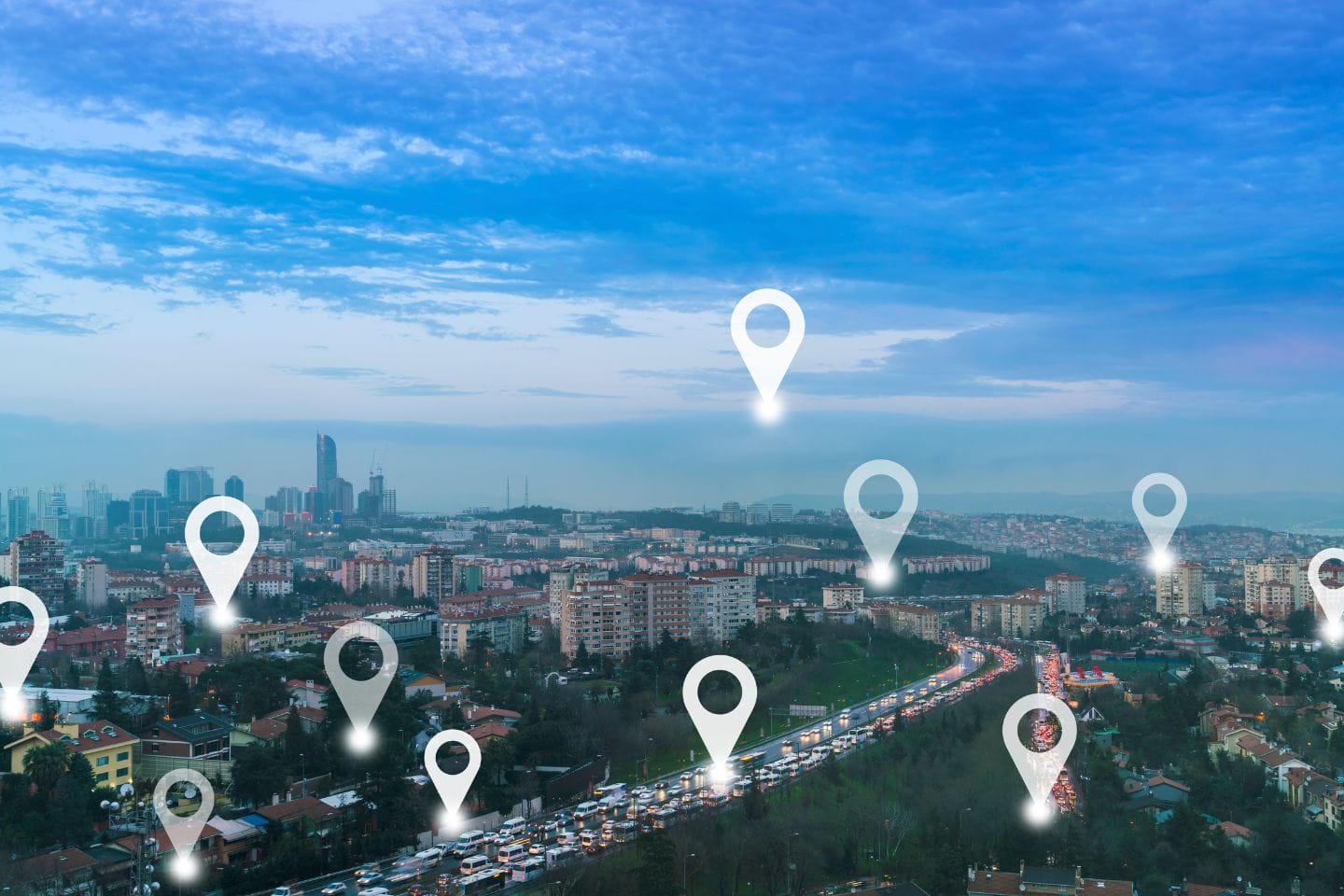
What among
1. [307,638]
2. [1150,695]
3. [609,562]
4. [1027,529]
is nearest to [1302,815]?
[1150,695]

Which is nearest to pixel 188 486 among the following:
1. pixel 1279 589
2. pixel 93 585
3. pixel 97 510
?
pixel 97 510

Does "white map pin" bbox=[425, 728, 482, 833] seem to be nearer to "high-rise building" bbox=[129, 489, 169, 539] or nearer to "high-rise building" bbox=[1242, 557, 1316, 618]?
"high-rise building" bbox=[1242, 557, 1316, 618]

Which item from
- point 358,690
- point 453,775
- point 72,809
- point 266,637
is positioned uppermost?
point 358,690

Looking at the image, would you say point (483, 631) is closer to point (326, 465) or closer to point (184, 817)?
point (184, 817)

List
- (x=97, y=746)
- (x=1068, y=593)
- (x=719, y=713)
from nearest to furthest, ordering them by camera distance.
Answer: (x=97, y=746) → (x=719, y=713) → (x=1068, y=593)

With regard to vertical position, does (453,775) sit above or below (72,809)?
below

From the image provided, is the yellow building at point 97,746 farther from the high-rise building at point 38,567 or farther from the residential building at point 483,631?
the high-rise building at point 38,567
